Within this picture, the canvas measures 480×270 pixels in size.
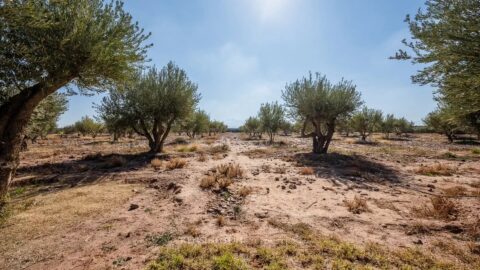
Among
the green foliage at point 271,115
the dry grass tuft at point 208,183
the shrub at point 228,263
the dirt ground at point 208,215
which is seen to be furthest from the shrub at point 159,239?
the green foliage at point 271,115

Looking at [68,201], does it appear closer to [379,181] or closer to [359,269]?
[359,269]

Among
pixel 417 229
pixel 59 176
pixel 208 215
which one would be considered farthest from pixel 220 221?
pixel 59 176

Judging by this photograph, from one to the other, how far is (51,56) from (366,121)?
6071cm

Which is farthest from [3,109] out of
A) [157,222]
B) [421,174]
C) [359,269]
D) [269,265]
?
[421,174]

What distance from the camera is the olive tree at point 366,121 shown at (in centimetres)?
5721

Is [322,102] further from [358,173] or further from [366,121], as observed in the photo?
[366,121]

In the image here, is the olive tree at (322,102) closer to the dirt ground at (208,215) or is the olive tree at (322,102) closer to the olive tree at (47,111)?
the dirt ground at (208,215)

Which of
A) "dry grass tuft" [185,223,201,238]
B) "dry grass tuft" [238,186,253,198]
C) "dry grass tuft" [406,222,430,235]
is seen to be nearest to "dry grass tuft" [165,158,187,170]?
"dry grass tuft" [238,186,253,198]

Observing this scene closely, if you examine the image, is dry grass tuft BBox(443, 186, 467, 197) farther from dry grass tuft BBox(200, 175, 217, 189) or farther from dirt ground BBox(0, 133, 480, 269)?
dry grass tuft BBox(200, 175, 217, 189)

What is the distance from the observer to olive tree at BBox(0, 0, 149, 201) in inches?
316

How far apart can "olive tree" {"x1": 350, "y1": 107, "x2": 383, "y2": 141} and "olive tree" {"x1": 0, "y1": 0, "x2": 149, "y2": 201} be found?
5508cm

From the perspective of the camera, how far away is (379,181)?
44.8ft

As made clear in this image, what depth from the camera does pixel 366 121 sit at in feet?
190

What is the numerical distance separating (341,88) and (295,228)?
841 inches
